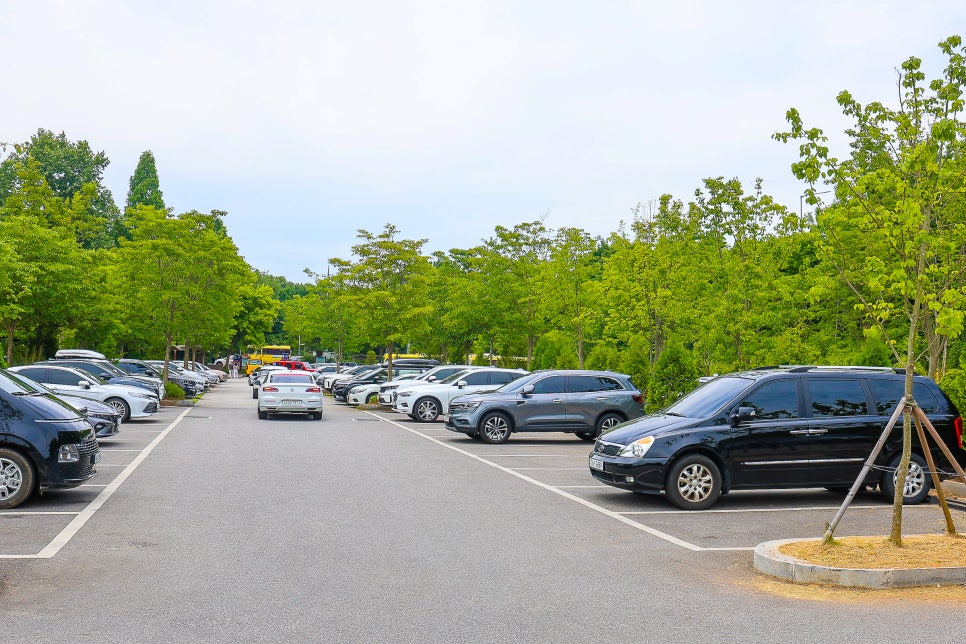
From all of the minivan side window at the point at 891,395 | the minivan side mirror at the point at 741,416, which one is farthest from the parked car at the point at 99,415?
the minivan side window at the point at 891,395

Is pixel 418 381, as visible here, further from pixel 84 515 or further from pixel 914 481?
pixel 84 515

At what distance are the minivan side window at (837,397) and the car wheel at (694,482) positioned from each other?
5.48 ft

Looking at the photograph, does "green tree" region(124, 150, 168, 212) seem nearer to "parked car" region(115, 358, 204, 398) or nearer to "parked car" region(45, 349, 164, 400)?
"parked car" region(115, 358, 204, 398)

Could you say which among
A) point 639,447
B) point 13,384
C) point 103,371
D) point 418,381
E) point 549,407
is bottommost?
point 639,447

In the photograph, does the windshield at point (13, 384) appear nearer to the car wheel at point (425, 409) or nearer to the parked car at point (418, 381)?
the car wheel at point (425, 409)

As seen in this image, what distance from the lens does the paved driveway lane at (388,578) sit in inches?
243

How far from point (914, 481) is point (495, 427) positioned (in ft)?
33.6

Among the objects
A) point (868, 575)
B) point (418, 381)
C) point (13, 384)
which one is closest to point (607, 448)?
point (868, 575)

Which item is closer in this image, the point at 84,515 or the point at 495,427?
the point at 84,515

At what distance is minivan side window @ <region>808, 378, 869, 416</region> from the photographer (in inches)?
480

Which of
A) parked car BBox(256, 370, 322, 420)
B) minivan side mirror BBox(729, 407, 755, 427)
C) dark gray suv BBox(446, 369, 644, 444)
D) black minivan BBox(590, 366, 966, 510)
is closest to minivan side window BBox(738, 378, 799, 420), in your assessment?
black minivan BBox(590, 366, 966, 510)

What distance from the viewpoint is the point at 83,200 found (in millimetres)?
59562

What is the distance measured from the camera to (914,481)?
1216 cm

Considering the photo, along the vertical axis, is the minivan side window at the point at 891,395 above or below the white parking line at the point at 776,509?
above
